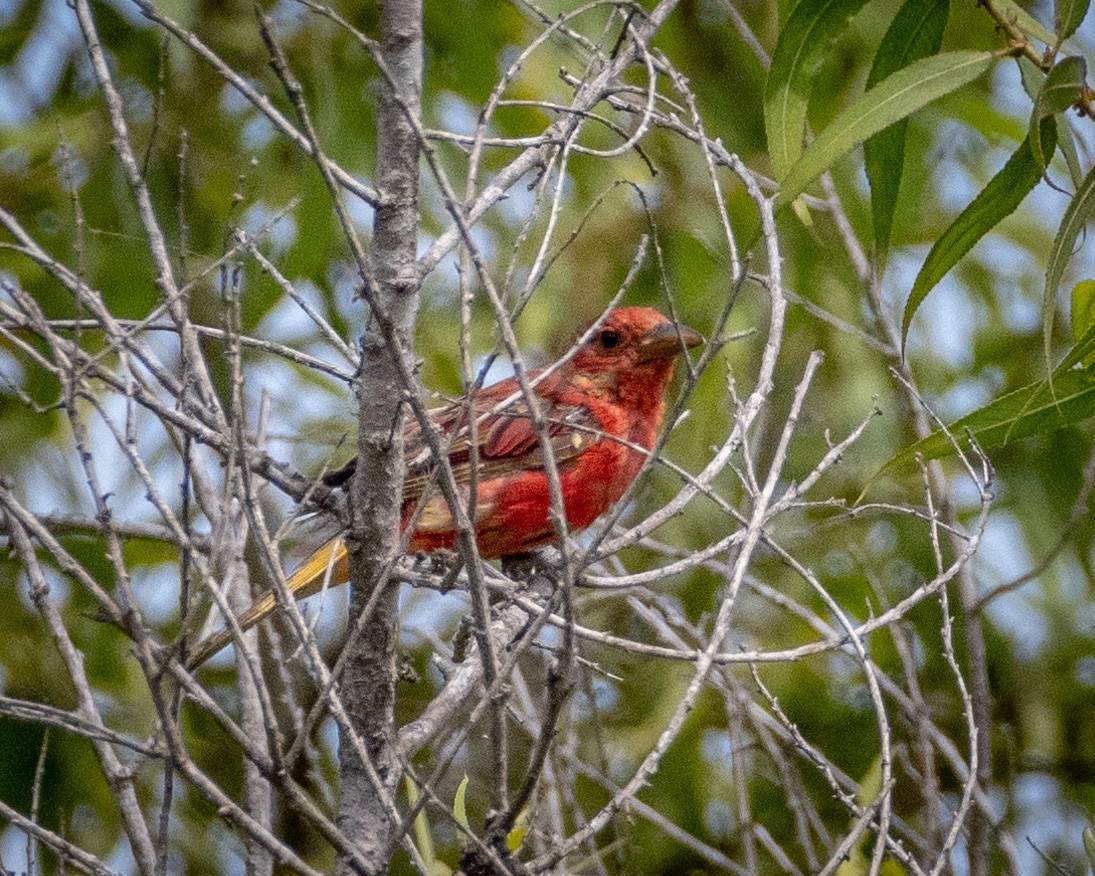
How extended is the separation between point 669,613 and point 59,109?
3.66 meters

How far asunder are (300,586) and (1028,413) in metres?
2.60

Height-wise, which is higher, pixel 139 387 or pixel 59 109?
pixel 59 109

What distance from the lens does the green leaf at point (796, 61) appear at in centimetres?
358

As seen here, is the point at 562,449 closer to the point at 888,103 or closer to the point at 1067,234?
the point at 888,103

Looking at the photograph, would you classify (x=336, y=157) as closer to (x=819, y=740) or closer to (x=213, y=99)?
(x=213, y=99)

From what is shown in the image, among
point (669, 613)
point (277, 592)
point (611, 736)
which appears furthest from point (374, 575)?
point (611, 736)

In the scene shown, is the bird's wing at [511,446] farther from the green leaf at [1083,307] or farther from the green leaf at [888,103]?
the green leaf at [888,103]

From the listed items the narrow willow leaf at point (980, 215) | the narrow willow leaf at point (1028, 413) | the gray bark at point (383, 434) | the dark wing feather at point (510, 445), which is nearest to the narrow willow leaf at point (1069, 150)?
the narrow willow leaf at point (980, 215)

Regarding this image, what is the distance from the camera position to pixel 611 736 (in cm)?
649

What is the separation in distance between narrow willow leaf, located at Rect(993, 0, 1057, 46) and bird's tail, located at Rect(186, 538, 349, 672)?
2.47 m

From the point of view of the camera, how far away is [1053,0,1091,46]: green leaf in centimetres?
320

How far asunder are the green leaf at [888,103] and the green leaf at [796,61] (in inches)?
10.6

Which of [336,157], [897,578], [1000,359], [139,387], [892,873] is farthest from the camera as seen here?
[1000,359]

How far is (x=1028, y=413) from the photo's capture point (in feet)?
12.2
